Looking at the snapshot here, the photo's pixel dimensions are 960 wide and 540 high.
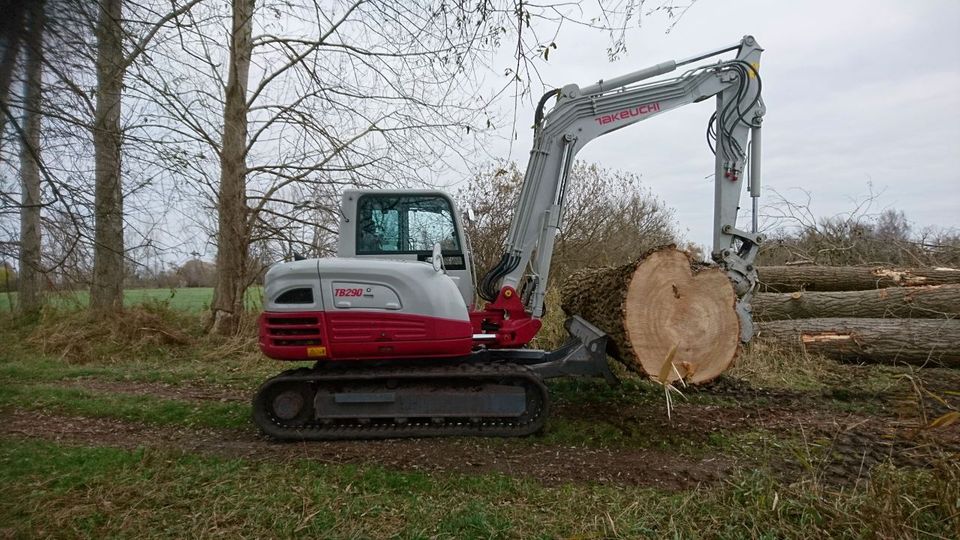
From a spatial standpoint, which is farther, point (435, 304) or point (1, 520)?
point (435, 304)

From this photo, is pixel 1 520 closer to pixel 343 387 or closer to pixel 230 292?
pixel 343 387

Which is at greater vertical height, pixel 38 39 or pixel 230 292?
pixel 38 39

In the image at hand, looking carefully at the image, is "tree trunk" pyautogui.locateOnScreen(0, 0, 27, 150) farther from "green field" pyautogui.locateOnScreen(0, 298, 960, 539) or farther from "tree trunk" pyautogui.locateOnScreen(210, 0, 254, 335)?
"tree trunk" pyautogui.locateOnScreen(210, 0, 254, 335)

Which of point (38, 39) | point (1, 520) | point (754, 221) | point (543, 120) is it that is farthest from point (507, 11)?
point (1, 520)

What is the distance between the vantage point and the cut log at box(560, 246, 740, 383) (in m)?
5.50

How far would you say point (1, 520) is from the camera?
3.41 meters

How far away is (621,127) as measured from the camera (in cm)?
607

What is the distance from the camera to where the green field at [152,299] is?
10953 millimetres

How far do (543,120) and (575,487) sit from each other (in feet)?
11.5

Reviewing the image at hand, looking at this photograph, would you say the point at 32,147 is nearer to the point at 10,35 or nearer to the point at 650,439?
the point at 10,35

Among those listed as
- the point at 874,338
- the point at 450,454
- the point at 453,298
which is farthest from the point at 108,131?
the point at 874,338

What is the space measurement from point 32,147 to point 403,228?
3005mm

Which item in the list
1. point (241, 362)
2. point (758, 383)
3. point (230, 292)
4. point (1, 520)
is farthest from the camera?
point (230, 292)

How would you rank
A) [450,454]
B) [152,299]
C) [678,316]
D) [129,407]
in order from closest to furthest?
[450,454] → [678,316] → [129,407] → [152,299]
